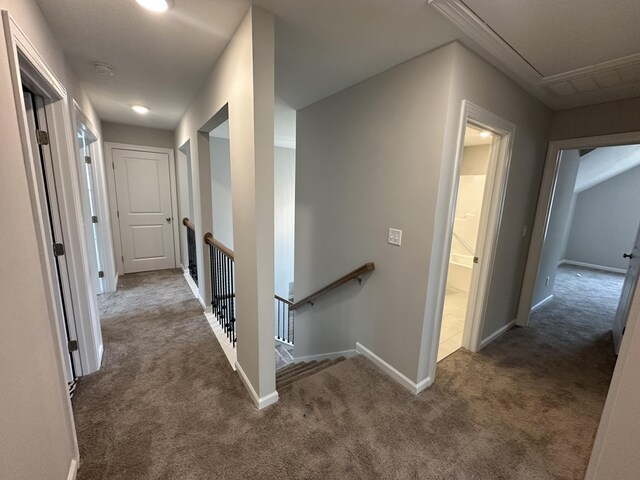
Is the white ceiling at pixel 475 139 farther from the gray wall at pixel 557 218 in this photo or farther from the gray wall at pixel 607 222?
the gray wall at pixel 607 222

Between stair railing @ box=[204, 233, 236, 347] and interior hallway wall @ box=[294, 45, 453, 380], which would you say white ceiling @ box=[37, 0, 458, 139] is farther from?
stair railing @ box=[204, 233, 236, 347]

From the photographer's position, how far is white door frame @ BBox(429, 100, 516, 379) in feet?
5.73

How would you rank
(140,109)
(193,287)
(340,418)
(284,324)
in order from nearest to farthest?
(340,418) < (140,109) < (193,287) < (284,324)

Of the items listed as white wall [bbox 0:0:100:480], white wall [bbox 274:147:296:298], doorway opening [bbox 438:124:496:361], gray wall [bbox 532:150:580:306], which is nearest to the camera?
white wall [bbox 0:0:100:480]

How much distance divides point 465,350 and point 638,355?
2.05m

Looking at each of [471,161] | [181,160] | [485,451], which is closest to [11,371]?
[485,451]

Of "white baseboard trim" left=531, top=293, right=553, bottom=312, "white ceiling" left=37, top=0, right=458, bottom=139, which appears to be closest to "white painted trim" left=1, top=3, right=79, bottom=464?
"white ceiling" left=37, top=0, right=458, bottom=139

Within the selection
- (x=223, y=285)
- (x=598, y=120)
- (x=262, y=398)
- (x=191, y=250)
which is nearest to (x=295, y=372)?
(x=262, y=398)

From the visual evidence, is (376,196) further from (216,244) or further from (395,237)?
(216,244)

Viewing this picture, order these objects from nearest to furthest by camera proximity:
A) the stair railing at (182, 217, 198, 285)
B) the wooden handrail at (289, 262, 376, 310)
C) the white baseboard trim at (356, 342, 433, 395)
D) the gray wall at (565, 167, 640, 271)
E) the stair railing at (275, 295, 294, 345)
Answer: the white baseboard trim at (356, 342, 433, 395), the wooden handrail at (289, 262, 376, 310), the stair railing at (182, 217, 198, 285), the stair railing at (275, 295, 294, 345), the gray wall at (565, 167, 640, 271)

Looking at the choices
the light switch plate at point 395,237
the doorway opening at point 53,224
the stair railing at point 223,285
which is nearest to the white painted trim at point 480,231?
the light switch plate at point 395,237

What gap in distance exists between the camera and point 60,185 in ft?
5.82

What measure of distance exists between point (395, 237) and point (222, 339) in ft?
6.23

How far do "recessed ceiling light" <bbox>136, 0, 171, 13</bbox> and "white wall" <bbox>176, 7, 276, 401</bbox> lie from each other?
0.37m
